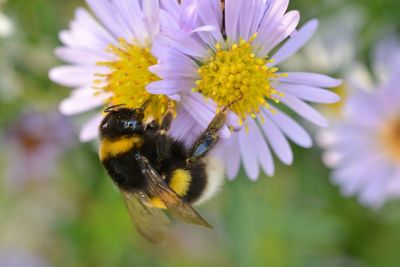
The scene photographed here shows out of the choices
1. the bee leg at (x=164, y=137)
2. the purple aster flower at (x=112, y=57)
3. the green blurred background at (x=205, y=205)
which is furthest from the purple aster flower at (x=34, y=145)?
the bee leg at (x=164, y=137)

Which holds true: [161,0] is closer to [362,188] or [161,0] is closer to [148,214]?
[148,214]

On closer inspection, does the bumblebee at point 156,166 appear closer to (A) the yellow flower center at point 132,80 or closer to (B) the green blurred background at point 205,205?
(A) the yellow flower center at point 132,80

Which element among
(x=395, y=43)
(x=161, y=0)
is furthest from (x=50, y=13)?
(x=395, y=43)

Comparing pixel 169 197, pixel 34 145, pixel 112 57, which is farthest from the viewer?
pixel 34 145

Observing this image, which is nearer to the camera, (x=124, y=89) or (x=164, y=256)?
(x=124, y=89)

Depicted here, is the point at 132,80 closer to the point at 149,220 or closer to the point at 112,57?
the point at 112,57

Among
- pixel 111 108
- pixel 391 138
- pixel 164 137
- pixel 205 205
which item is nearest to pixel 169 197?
pixel 164 137
